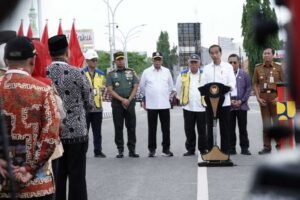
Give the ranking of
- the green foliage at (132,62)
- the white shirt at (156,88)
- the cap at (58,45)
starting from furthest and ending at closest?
the green foliage at (132,62) < the white shirt at (156,88) < the cap at (58,45)

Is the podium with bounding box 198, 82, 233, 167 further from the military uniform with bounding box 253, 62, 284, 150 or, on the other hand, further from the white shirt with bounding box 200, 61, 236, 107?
the military uniform with bounding box 253, 62, 284, 150

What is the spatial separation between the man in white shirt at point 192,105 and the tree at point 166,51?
95898 mm

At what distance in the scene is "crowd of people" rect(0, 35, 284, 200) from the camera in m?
4.03

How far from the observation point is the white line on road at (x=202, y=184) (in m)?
7.93

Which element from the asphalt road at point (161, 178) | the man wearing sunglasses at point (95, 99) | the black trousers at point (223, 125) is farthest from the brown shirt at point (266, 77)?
the man wearing sunglasses at point (95, 99)

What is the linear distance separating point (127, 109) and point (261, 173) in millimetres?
11386

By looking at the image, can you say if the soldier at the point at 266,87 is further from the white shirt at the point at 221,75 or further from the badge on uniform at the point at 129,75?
the badge on uniform at the point at 129,75

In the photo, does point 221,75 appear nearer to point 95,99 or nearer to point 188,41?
point 95,99

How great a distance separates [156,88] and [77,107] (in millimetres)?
6078

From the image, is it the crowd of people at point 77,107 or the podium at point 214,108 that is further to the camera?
the podium at point 214,108

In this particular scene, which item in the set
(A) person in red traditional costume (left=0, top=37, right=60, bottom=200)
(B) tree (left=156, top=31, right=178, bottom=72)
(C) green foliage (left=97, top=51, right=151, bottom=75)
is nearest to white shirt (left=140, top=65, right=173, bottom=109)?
(A) person in red traditional costume (left=0, top=37, right=60, bottom=200)

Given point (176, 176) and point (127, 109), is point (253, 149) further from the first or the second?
point (176, 176)

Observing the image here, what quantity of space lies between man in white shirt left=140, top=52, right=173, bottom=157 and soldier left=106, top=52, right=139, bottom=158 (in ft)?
1.13

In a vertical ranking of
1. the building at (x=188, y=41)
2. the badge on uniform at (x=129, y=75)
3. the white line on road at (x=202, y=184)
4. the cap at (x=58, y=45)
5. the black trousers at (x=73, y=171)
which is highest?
the building at (x=188, y=41)
